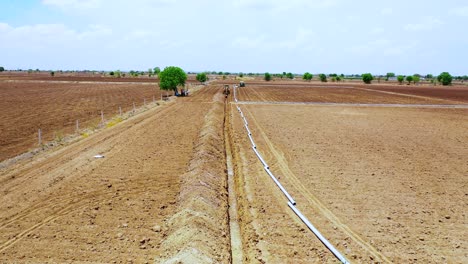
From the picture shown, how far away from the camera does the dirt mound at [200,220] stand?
24.3ft

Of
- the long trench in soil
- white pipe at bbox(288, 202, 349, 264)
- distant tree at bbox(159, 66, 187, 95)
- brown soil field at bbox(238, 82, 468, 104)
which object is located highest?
distant tree at bbox(159, 66, 187, 95)

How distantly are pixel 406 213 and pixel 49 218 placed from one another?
9720 millimetres

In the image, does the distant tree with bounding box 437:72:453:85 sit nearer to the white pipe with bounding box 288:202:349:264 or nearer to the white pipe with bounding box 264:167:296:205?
the white pipe with bounding box 264:167:296:205

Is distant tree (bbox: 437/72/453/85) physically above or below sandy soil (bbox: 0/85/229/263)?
above

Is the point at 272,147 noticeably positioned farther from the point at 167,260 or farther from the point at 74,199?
the point at 167,260

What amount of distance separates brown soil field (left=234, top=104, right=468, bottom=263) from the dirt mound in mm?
822

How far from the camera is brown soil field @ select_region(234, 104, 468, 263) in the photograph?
817 centimetres

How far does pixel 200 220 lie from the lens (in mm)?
8859

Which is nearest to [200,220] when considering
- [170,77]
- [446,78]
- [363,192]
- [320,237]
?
[320,237]

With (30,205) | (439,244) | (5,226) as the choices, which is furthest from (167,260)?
(439,244)

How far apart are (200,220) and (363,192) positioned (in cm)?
590

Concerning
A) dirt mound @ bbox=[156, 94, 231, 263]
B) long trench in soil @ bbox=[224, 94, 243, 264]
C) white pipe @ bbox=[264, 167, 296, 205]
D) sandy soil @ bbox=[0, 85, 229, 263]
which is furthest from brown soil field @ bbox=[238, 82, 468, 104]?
dirt mound @ bbox=[156, 94, 231, 263]

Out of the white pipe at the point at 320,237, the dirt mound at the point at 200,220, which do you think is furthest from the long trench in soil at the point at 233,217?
the white pipe at the point at 320,237

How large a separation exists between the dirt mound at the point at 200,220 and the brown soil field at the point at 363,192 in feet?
2.70
